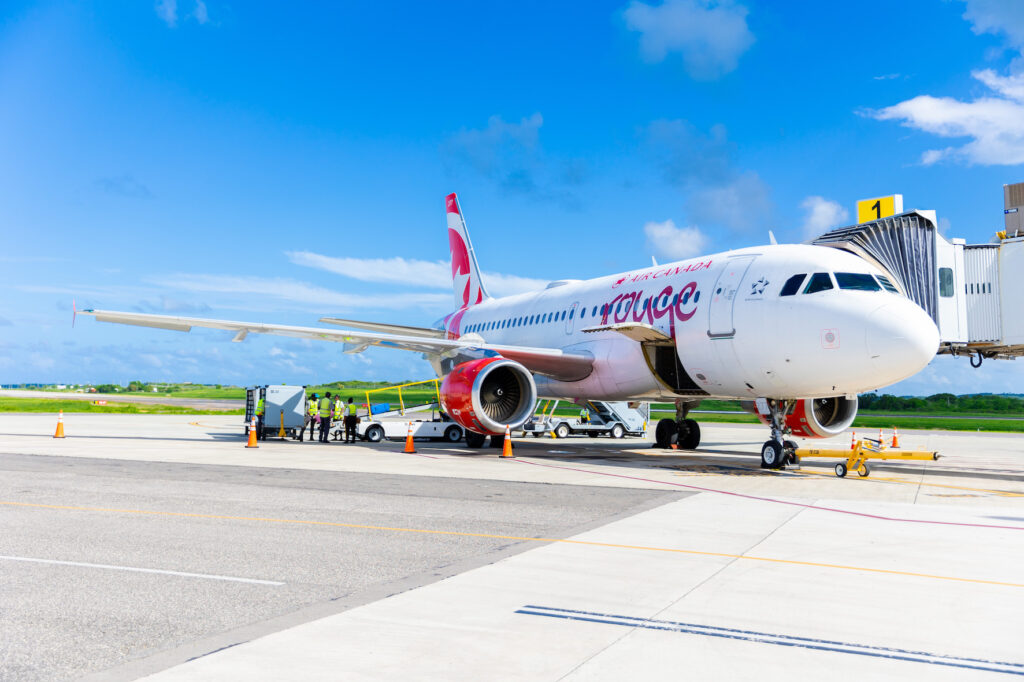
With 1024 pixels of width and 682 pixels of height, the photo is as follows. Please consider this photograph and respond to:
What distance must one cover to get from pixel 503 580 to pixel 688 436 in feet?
55.5

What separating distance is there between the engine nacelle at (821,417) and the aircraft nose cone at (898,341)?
3.90 meters

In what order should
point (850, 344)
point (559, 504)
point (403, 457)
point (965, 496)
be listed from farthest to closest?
point (403, 457) → point (850, 344) → point (965, 496) → point (559, 504)

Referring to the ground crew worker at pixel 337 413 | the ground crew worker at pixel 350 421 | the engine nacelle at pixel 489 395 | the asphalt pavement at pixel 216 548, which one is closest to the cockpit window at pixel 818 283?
the asphalt pavement at pixel 216 548

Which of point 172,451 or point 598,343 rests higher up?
point 598,343

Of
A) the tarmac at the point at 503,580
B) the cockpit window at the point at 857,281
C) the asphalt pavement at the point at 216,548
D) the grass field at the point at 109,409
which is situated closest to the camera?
the tarmac at the point at 503,580

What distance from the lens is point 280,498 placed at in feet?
34.6

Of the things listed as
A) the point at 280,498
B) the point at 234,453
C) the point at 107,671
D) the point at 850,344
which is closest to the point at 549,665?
the point at 107,671

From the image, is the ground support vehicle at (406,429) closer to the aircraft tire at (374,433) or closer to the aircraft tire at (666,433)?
the aircraft tire at (374,433)

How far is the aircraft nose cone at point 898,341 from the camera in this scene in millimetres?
13148

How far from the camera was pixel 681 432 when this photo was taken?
72.4 ft

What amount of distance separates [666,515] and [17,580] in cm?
635

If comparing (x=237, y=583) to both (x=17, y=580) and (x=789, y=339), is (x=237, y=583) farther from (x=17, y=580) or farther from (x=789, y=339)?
(x=789, y=339)

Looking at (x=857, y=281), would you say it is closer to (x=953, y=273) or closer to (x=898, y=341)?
(x=898, y=341)

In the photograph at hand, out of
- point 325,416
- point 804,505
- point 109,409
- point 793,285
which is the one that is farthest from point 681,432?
point 109,409
